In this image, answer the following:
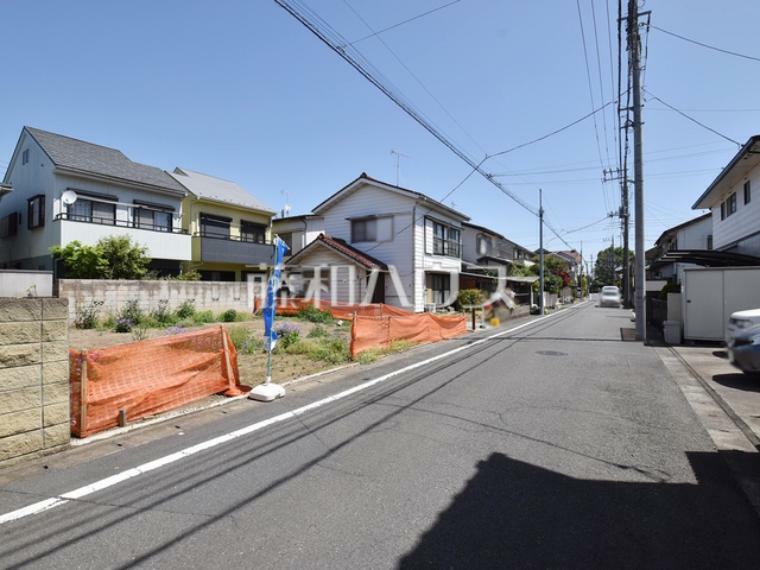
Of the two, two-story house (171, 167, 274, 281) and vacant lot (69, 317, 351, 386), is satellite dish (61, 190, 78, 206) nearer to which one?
two-story house (171, 167, 274, 281)

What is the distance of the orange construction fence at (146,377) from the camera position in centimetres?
472

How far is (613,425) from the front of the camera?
4984 millimetres

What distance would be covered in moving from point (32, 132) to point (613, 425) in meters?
24.5

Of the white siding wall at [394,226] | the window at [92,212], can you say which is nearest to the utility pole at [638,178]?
the white siding wall at [394,226]

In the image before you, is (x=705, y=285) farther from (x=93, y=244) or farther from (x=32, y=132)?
(x=32, y=132)

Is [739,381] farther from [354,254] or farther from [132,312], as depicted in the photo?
[354,254]

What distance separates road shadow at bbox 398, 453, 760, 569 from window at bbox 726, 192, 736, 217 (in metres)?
17.5

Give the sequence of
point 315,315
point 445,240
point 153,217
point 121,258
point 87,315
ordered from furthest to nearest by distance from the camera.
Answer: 1. point 445,240
2. point 153,217
3. point 315,315
4. point 121,258
5. point 87,315

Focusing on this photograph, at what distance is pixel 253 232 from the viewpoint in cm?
2498

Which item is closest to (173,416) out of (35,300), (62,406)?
(62,406)

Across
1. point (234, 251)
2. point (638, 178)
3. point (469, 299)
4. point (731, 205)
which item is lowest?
point (469, 299)

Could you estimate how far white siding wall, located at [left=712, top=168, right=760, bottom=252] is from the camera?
13647mm

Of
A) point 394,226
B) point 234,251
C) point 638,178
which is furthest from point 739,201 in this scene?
point 234,251

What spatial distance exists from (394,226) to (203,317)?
1091cm
